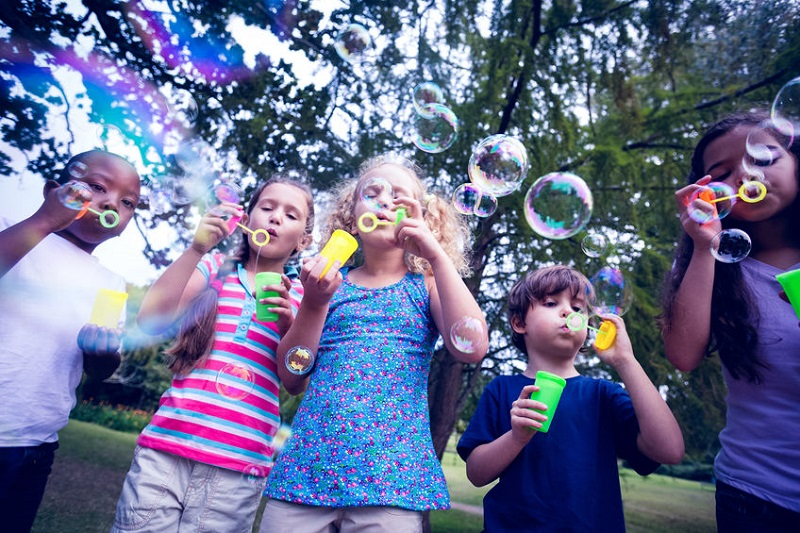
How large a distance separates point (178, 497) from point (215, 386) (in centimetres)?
37

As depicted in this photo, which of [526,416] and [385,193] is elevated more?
[385,193]

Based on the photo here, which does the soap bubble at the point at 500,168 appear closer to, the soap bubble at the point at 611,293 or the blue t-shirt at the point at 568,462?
the soap bubble at the point at 611,293

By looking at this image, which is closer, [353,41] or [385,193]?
[385,193]

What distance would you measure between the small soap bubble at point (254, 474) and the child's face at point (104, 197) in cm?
111

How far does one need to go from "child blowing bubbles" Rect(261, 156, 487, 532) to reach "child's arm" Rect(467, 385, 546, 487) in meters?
0.13

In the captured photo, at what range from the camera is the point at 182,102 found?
13.8ft

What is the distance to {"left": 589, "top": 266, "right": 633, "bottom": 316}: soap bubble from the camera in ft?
6.72

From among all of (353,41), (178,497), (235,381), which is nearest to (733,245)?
(235,381)

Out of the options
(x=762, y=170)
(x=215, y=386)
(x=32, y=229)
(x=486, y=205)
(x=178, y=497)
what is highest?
(x=486, y=205)

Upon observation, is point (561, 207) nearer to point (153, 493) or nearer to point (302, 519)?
point (302, 519)

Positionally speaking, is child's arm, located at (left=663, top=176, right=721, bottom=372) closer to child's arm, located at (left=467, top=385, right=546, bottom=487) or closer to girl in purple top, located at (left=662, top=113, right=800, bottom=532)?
girl in purple top, located at (left=662, top=113, right=800, bottom=532)

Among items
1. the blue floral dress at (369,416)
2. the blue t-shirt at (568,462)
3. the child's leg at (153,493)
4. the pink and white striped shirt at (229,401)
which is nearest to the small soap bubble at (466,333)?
the blue floral dress at (369,416)

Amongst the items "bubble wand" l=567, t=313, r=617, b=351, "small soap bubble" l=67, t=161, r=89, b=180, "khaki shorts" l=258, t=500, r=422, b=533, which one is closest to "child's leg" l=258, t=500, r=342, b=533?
"khaki shorts" l=258, t=500, r=422, b=533

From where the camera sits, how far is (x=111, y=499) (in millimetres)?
6324
